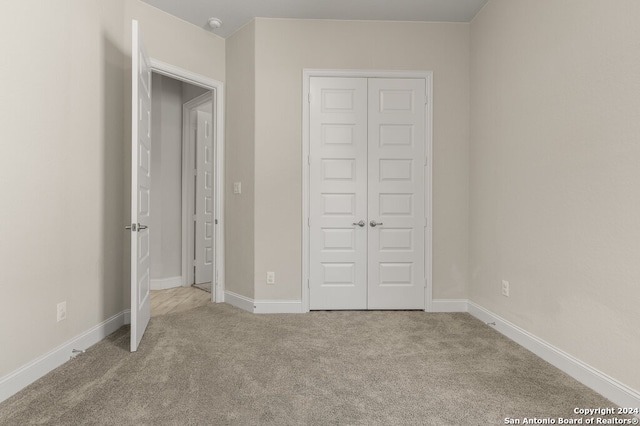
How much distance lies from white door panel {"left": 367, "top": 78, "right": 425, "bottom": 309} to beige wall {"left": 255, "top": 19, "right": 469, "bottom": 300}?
17cm

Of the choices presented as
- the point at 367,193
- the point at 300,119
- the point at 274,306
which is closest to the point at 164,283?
the point at 274,306

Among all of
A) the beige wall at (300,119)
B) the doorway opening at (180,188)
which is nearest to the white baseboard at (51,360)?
the beige wall at (300,119)

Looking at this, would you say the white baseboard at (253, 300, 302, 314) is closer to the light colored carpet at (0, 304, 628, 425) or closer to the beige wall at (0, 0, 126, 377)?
the light colored carpet at (0, 304, 628, 425)

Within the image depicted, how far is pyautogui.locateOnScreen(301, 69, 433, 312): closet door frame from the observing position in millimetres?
3418

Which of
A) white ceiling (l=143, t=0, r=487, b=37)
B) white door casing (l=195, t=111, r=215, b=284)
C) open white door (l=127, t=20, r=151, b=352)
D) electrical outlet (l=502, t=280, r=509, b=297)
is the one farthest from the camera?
white door casing (l=195, t=111, r=215, b=284)

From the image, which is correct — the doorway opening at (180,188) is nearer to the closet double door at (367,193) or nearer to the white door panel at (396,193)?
the closet double door at (367,193)

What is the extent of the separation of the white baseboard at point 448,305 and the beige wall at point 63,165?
9.49 ft

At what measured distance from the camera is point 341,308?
3451mm

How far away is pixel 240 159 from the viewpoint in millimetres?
3559

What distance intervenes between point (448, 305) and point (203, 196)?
3292 mm

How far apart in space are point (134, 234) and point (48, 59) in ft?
3.90

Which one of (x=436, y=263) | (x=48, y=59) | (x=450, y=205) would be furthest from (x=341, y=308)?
(x=48, y=59)

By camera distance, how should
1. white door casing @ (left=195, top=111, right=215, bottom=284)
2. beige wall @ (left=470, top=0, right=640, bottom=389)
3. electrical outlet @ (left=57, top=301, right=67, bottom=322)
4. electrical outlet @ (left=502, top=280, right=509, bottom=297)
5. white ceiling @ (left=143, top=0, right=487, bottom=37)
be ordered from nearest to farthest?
beige wall @ (left=470, top=0, right=640, bottom=389) < electrical outlet @ (left=57, top=301, right=67, bottom=322) < electrical outlet @ (left=502, top=280, right=509, bottom=297) < white ceiling @ (left=143, top=0, right=487, bottom=37) < white door casing @ (left=195, top=111, right=215, bottom=284)

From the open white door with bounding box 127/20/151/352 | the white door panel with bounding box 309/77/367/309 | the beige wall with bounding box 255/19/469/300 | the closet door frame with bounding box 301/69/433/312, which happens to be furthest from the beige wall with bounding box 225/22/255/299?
the open white door with bounding box 127/20/151/352
